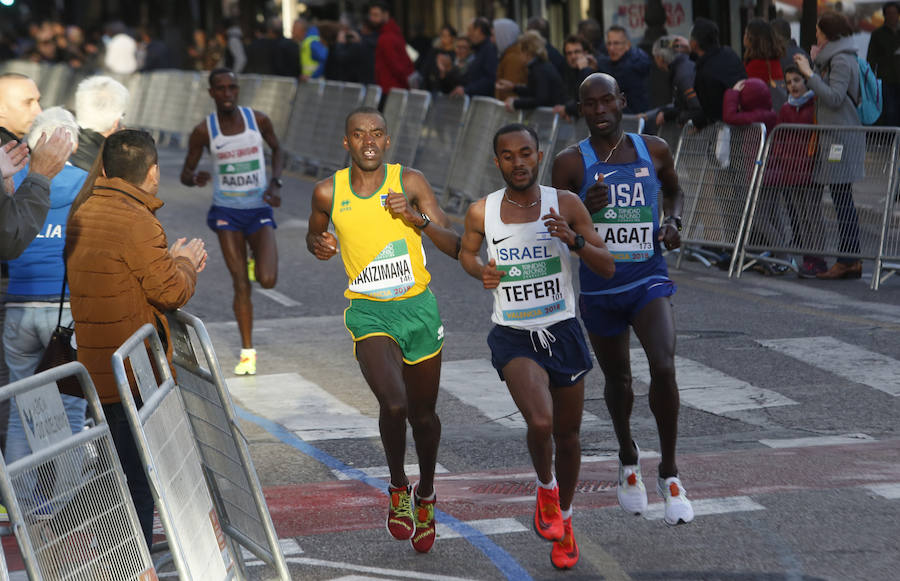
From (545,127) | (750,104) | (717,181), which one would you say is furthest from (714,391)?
(545,127)

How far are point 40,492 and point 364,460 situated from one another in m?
3.90

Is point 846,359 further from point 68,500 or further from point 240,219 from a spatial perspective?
point 68,500

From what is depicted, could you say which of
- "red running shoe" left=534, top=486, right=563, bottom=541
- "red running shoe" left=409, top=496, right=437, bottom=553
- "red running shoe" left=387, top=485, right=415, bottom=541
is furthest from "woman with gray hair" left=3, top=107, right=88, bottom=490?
"red running shoe" left=534, top=486, right=563, bottom=541

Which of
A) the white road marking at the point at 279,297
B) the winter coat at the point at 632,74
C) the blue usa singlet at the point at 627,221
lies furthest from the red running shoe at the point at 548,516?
the winter coat at the point at 632,74

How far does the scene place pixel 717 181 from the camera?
14594 millimetres

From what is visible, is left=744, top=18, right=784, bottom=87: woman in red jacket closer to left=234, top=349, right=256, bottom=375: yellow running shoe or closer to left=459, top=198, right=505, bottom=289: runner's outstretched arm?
left=234, top=349, right=256, bottom=375: yellow running shoe

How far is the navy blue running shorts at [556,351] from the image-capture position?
643 cm

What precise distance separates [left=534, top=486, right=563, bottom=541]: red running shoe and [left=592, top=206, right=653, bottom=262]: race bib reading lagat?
135cm

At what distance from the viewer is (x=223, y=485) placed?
5.89 meters

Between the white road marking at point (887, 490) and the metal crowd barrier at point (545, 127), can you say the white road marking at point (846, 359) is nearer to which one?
the white road marking at point (887, 490)

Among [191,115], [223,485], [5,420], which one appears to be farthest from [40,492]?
[191,115]

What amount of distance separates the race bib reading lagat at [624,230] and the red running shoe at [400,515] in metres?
1.48

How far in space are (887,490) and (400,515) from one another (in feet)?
7.77

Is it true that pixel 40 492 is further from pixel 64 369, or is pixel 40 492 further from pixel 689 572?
pixel 689 572
